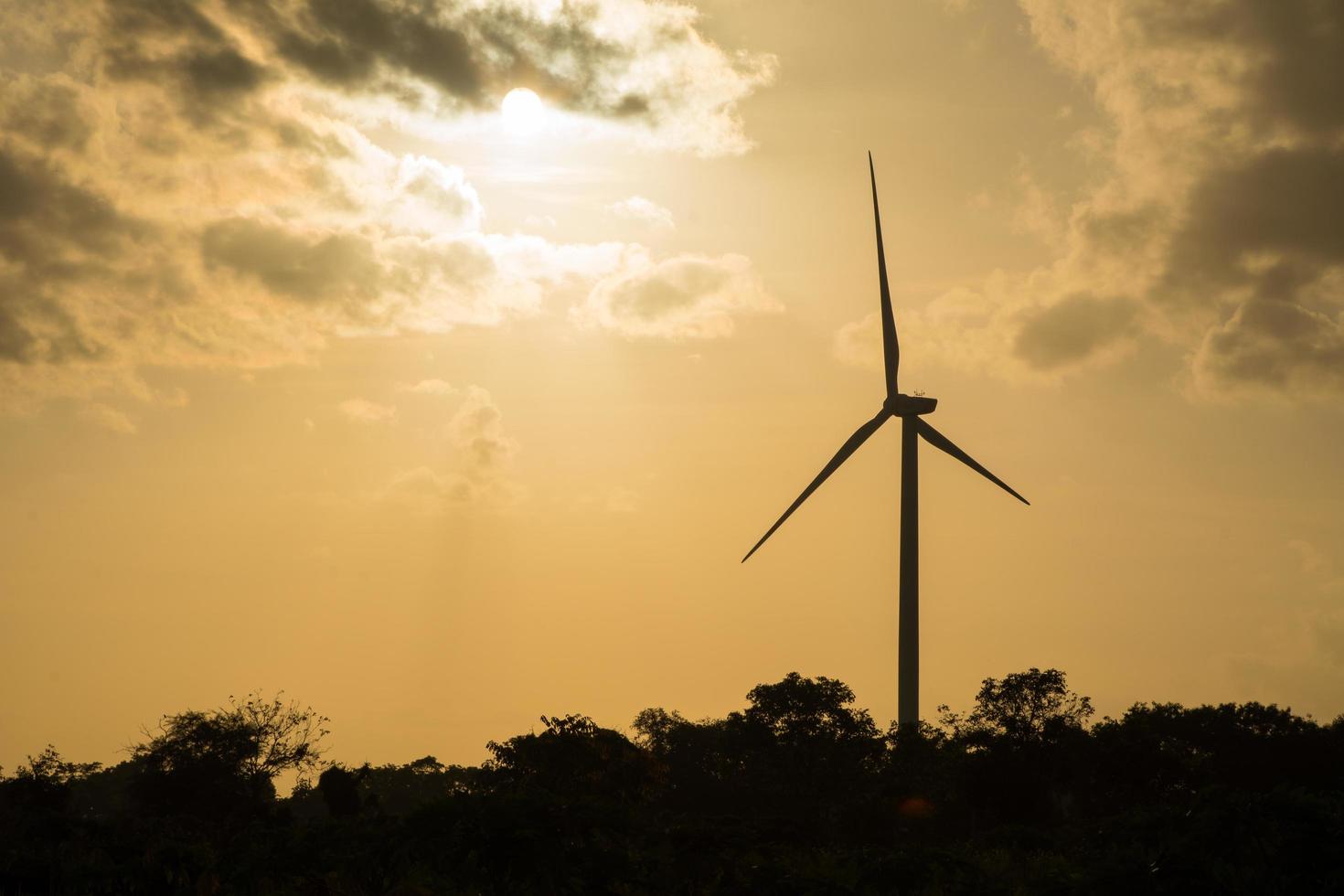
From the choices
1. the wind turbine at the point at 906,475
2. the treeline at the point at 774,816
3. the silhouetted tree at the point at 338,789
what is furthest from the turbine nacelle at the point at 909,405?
the silhouetted tree at the point at 338,789

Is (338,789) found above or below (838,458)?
below

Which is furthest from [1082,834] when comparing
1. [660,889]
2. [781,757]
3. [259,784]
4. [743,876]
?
[259,784]

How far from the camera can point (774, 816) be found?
12588 centimetres

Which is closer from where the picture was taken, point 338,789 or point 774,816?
point 774,816

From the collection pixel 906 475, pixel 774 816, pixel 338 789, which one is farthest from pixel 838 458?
pixel 338 789

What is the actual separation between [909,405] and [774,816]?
128 feet

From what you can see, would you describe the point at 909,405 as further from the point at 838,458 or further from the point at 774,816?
the point at 774,816

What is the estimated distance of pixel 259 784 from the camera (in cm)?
15925

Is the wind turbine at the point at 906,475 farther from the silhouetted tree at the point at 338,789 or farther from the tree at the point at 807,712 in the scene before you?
the silhouetted tree at the point at 338,789

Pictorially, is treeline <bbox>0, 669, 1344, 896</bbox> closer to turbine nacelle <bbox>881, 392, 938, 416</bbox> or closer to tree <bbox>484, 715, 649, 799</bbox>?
tree <bbox>484, 715, 649, 799</bbox>

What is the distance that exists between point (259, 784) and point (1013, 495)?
3440 inches

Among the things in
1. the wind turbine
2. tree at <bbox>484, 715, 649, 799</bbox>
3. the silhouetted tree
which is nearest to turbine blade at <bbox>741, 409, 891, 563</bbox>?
the wind turbine

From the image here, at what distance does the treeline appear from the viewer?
32.1 m

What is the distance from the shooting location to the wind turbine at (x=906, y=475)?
129m
